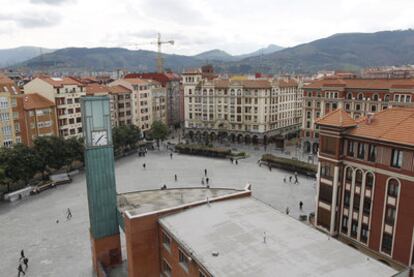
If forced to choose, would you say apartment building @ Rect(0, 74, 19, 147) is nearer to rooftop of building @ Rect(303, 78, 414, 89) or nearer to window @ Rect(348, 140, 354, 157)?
window @ Rect(348, 140, 354, 157)

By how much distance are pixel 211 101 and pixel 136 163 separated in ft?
119

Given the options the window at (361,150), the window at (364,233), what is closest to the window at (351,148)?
the window at (361,150)

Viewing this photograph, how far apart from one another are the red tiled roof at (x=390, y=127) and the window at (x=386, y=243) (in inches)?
355

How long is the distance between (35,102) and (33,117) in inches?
141

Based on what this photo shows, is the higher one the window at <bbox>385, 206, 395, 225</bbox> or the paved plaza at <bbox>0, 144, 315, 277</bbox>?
the window at <bbox>385, 206, 395, 225</bbox>

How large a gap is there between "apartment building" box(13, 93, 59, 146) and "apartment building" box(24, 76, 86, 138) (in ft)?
4.94

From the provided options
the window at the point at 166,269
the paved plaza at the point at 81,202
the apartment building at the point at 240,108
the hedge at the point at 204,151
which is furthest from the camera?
the apartment building at the point at 240,108

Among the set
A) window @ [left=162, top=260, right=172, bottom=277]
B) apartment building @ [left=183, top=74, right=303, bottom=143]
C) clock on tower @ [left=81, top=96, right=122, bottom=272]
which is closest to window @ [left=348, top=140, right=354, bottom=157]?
window @ [left=162, top=260, right=172, bottom=277]

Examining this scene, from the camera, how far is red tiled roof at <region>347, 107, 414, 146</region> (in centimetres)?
3047

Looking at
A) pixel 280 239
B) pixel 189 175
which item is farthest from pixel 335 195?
pixel 189 175

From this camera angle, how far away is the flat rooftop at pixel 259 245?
19.2 metres

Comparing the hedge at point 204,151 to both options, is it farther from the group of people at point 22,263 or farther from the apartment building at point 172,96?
the group of people at point 22,263

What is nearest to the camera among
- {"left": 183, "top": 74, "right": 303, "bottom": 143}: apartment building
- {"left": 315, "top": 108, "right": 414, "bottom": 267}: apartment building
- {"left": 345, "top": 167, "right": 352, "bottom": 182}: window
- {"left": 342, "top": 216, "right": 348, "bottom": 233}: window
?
{"left": 315, "top": 108, "right": 414, "bottom": 267}: apartment building

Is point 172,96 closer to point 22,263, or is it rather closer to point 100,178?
point 22,263
